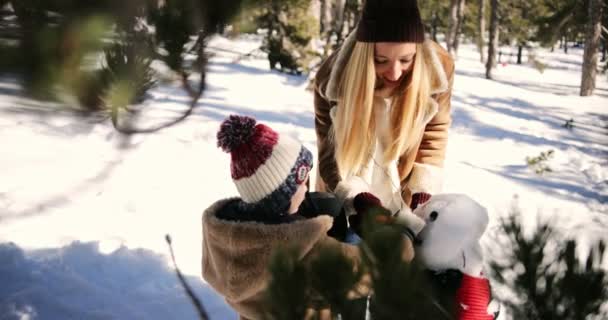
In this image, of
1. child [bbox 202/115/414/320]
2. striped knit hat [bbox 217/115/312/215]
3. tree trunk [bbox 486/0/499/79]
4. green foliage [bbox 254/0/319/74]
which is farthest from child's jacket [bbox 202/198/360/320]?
tree trunk [bbox 486/0/499/79]

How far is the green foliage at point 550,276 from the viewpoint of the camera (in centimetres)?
71

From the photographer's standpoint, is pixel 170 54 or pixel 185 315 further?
pixel 185 315

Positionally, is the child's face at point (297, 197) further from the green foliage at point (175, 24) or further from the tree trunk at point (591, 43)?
the tree trunk at point (591, 43)

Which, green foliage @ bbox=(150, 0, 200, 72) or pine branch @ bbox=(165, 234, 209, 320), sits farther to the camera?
pine branch @ bbox=(165, 234, 209, 320)

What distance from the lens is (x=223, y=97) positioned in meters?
7.43

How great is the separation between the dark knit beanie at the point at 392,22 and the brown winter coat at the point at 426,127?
213mm

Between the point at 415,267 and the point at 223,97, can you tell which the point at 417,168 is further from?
the point at 223,97

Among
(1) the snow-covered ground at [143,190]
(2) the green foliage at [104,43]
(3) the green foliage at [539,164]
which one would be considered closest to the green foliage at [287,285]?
(1) the snow-covered ground at [143,190]

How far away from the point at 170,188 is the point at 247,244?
2.57 m

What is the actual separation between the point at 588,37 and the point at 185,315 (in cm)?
1440

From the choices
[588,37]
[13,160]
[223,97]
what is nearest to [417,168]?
[13,160]

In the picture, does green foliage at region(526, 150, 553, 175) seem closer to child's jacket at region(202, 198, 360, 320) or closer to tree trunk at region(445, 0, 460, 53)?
child's jacket at region(202, 198, 360, 320)

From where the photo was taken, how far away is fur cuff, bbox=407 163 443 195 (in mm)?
2080

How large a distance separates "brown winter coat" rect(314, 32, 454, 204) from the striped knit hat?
70cm
